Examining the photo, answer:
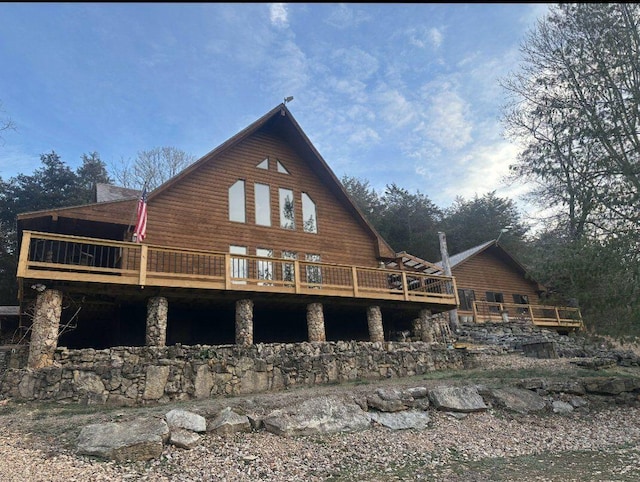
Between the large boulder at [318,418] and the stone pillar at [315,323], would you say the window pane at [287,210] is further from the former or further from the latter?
the large boulder at [318,418]

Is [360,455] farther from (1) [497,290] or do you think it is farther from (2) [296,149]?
(1) [497,290]

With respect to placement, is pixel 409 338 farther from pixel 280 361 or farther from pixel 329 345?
pixel 280 361

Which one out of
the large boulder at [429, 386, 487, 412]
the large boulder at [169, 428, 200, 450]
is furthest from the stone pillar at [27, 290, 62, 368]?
the large boulder at [429, 386, 487, 412]

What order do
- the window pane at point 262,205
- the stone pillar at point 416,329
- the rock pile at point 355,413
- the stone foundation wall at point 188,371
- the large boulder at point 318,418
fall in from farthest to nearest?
the stone pillar at point 416,329 → the window pane at point 262,205 → the stone foundation wall at point 188,371 → the large boulder at point 318,418 → the rock pile at point 355,413

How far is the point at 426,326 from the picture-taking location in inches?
643

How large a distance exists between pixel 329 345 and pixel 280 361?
1.86 metres

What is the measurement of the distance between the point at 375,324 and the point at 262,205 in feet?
19.5

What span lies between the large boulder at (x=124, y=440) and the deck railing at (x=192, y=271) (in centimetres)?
471

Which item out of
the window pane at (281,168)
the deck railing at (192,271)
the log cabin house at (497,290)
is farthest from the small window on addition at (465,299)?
the window pane at (281,168)

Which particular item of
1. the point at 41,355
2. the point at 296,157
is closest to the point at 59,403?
the point at 41,355

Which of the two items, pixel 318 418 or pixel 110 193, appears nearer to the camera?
pixel 318 418

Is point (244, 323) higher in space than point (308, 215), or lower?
lower

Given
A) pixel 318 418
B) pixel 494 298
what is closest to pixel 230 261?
pixel 318 418

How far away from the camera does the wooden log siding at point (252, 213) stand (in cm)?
1465
